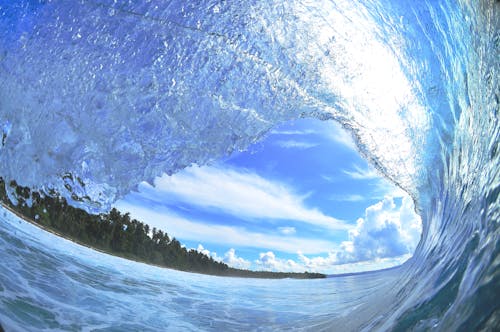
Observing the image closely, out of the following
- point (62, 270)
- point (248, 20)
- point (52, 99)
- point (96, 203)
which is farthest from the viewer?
point (62, 270)

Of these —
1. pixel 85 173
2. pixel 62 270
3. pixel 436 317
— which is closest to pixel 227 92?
pixel 85 173

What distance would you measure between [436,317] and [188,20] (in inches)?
200

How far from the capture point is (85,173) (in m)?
7.01

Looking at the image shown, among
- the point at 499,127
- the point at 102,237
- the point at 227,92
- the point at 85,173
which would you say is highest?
the point at 227,92

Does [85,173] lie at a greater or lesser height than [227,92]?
lesser

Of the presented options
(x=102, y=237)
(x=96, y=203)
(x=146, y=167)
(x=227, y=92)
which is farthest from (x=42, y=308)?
(x=102, y=237)

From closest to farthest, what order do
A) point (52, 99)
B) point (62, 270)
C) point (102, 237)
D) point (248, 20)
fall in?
point (248, 20), point (52, 99), point (62, 270), point (102, 237)

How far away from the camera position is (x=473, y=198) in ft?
11.2

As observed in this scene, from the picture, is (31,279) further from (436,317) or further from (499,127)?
(499,127)

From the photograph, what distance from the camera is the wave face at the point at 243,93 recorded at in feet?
14.6

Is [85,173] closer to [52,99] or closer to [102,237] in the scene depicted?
[52,99]

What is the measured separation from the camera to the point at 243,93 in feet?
22.5

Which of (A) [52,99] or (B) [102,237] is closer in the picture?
(A) [52,99]

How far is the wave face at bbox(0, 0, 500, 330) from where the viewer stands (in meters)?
4.44
